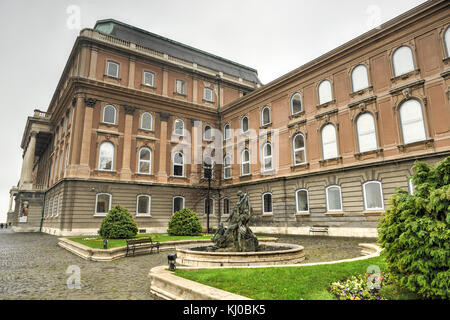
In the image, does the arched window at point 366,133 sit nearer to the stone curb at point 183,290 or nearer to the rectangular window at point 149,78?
the stone curb at point 183,290

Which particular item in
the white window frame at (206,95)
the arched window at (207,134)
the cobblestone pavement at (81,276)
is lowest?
the cobblestone pavement at (81,276)

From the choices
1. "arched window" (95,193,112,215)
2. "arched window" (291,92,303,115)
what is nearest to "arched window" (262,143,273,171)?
"arched window" (291,92,303,115)

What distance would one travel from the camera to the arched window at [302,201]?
78.9 ft

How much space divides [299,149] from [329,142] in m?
2.88

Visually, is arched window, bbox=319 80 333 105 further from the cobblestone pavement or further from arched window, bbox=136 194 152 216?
arched window, bbox=136 194 152 216

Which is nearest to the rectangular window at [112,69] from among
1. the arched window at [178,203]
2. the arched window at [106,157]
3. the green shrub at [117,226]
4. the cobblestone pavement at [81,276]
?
the arched window at [106,157]

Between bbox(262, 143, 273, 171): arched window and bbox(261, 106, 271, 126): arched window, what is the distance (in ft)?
7.53

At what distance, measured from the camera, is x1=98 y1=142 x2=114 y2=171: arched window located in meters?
27.5

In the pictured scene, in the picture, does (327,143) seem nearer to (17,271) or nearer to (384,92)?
(384,92)

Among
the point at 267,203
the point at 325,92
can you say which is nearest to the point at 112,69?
the point at 267,203

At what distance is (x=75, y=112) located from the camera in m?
27.3

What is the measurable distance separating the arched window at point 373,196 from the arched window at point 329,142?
11.6 feet

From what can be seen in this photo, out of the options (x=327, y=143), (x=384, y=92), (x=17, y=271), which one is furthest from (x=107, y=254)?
(x=384, y=92)

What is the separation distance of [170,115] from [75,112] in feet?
30.4
